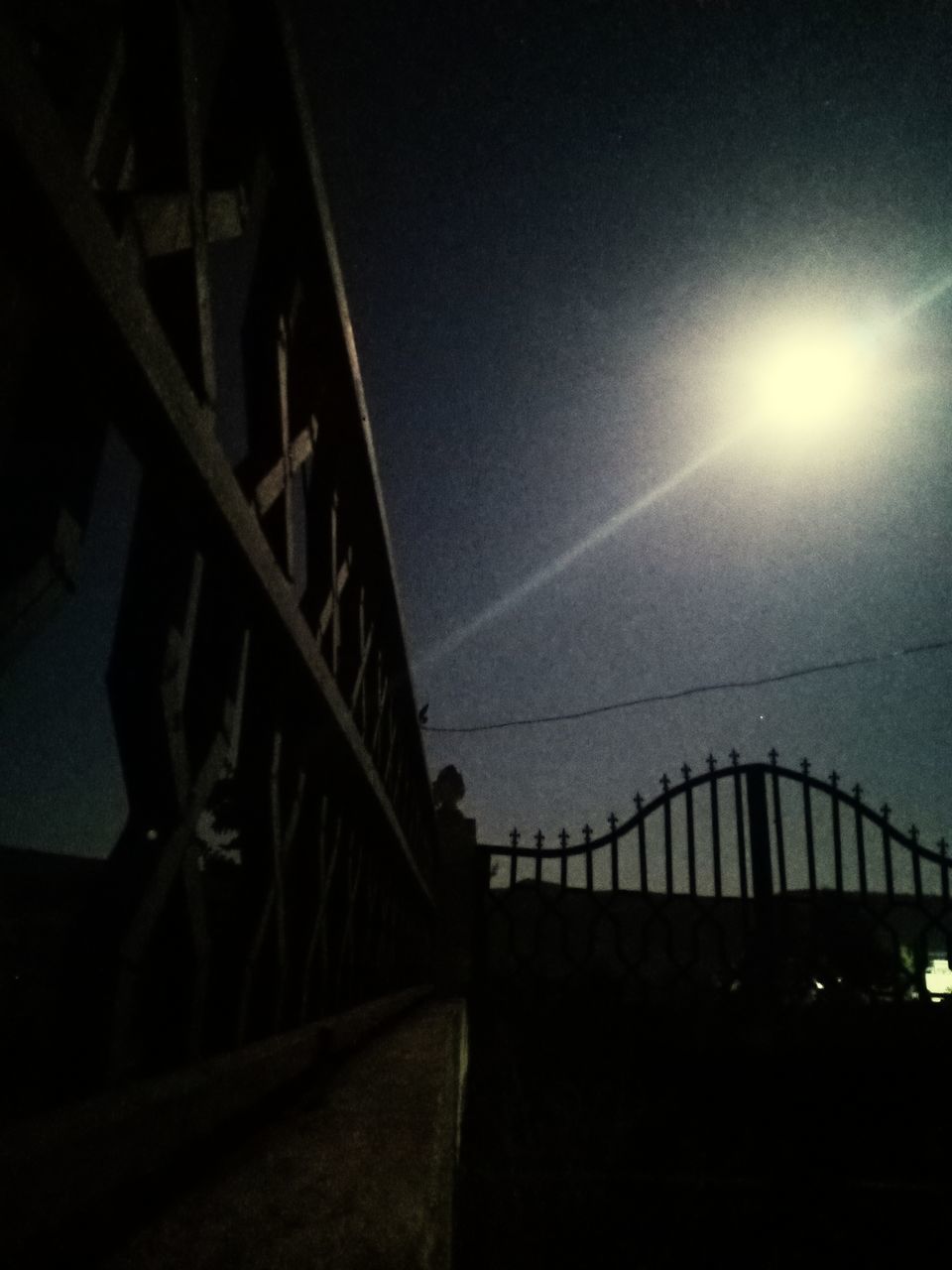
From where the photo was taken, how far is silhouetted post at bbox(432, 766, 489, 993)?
766 cm

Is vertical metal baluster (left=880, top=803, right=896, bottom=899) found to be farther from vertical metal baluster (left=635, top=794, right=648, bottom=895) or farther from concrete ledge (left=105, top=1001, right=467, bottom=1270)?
concrete ledge (left=105, top=1001, right=467, bottom=1270)

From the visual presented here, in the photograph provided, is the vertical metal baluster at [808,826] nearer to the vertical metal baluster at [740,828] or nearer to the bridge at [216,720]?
the vertical metal baluster at [740,828]

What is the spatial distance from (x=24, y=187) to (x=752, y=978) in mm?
8313

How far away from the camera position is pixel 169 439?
3.05 feet

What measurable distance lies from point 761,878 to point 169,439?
8087 millimetres

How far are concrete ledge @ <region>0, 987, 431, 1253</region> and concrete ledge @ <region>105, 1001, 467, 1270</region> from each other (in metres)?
0.05

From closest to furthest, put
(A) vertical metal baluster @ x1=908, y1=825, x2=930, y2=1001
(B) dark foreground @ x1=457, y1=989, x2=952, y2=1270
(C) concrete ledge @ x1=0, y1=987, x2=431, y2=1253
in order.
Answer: (C) concrete ledge @ x1=0, y1=987, x2=431, y2=1253
(B) dark foreground @ x1=457, y1=989, x2=952, y2=1270
(A) vertical metal baluster @ x1=908, y1=825, x2=930, y2=1001

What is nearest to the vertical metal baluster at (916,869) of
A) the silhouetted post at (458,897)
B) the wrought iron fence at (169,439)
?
the silhouetted post at (458,897)

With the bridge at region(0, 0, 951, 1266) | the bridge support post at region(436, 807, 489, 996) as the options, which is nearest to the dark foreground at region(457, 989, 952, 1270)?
the bridge at region(0, 0, 951, 1266)

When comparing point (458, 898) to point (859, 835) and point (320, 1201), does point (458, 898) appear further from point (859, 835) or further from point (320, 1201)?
point (320, 1201)

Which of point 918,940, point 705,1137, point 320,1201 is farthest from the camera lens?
point 918,940

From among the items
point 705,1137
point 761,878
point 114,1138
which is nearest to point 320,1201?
point 114,1138

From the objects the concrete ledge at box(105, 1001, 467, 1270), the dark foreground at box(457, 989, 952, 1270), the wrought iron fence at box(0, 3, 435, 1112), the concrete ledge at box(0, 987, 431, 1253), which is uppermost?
the wrought iron fence at box(0, 3, 435, 1112)

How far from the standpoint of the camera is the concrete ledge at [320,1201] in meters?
0.74
